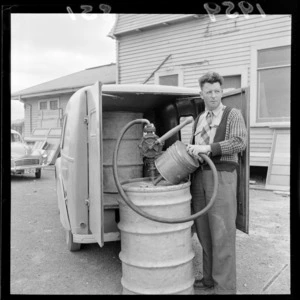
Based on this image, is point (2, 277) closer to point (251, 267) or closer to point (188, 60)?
point (251, 267)

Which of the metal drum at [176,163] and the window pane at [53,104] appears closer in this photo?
the metal drum at [176,163]

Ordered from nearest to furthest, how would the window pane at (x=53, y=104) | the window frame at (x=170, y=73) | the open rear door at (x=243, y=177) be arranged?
the open rear door at (x=243, y=177) → the window frame at (x=170, y=73) → the window pane at (x=53, y=104)

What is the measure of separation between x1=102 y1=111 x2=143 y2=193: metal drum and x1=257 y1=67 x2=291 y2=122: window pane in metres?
6.40

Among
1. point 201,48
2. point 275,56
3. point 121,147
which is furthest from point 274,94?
point 121,147

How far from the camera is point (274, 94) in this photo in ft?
30.6

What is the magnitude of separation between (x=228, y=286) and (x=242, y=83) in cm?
771

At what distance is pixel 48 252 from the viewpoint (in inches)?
179

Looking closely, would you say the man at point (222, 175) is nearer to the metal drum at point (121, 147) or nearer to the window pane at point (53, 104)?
the metal drum at point (121, 147)

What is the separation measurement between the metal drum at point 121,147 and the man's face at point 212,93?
43.0 inches

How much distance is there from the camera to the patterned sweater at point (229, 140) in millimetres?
3008

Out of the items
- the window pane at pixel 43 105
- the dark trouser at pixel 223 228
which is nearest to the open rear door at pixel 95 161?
the dark trouser at pixel 223 228

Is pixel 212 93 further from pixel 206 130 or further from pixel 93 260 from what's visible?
pixel 93 260

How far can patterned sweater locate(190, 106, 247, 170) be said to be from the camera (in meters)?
3.01

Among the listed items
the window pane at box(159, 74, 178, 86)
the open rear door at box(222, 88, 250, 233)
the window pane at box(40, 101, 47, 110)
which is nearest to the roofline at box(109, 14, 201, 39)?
the window pane at box(159, 74, 178, 86)
